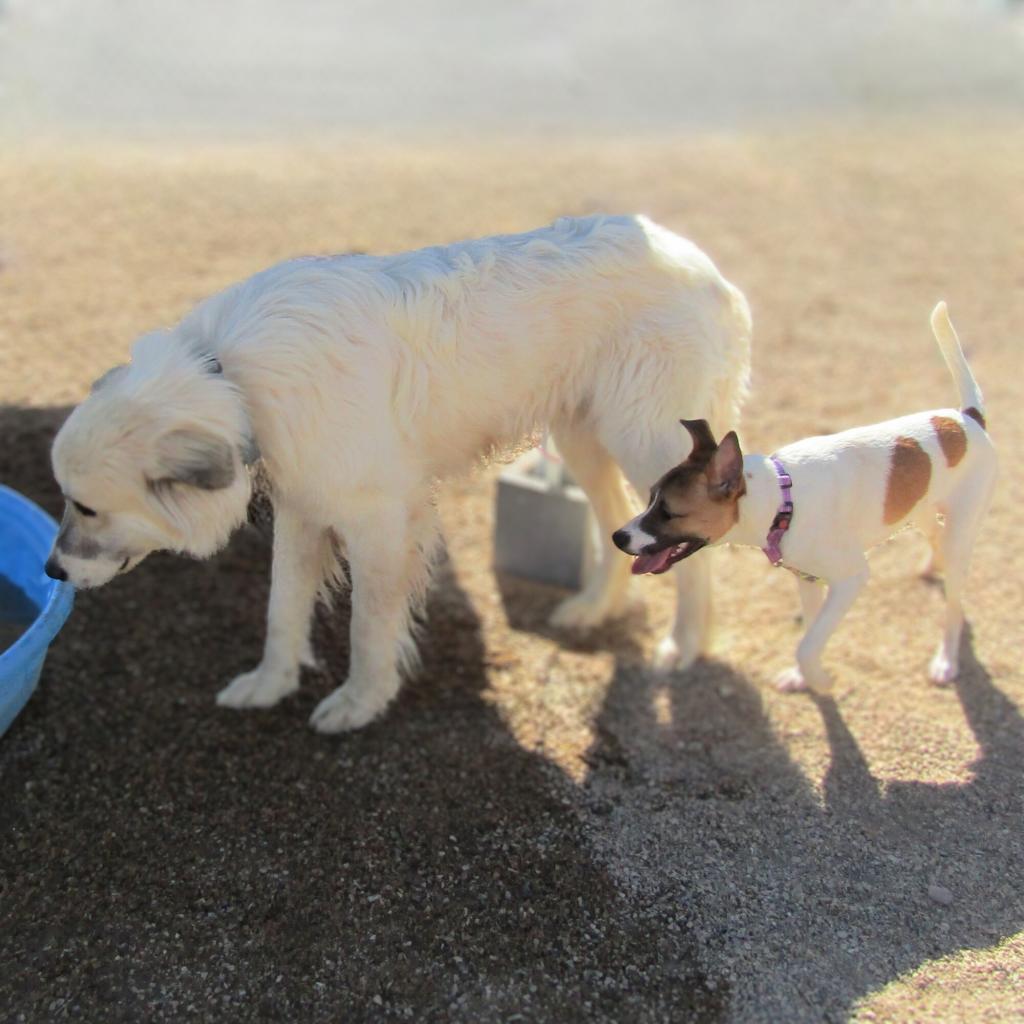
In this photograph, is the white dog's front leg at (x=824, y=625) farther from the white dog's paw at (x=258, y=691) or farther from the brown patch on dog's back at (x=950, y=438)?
the white dog's paw at (x=258, y=691)

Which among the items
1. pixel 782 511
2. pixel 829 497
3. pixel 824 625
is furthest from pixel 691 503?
pixel 824 625

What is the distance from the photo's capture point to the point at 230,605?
5.24 metres

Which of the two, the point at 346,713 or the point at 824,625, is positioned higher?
the point at 824,625

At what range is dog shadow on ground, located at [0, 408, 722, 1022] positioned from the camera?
3.40 metres

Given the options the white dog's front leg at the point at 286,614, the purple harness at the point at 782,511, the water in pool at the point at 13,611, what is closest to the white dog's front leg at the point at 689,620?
the purple harness at the point at 782,511

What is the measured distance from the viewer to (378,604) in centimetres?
427

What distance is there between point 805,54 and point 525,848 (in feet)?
49.4

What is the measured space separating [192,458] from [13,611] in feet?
5.49

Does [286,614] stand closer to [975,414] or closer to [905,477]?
[905,477]

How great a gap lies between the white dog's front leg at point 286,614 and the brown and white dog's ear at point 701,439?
4.94ft

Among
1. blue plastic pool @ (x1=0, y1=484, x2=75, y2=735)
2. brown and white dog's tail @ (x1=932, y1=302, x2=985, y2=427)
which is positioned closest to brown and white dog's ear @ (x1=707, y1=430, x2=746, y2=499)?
brown and white dog's tail @ (x1=932, y1=302, x2=985, y2=427)

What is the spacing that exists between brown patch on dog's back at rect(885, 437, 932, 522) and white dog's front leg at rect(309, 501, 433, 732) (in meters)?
1.78

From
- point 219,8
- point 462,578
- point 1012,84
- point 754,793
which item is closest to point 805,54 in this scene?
point 1012,84

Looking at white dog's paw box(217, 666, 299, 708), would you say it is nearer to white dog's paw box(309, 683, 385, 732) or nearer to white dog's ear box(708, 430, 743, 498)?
white dog's paw box(309, 683, 385, 732)
